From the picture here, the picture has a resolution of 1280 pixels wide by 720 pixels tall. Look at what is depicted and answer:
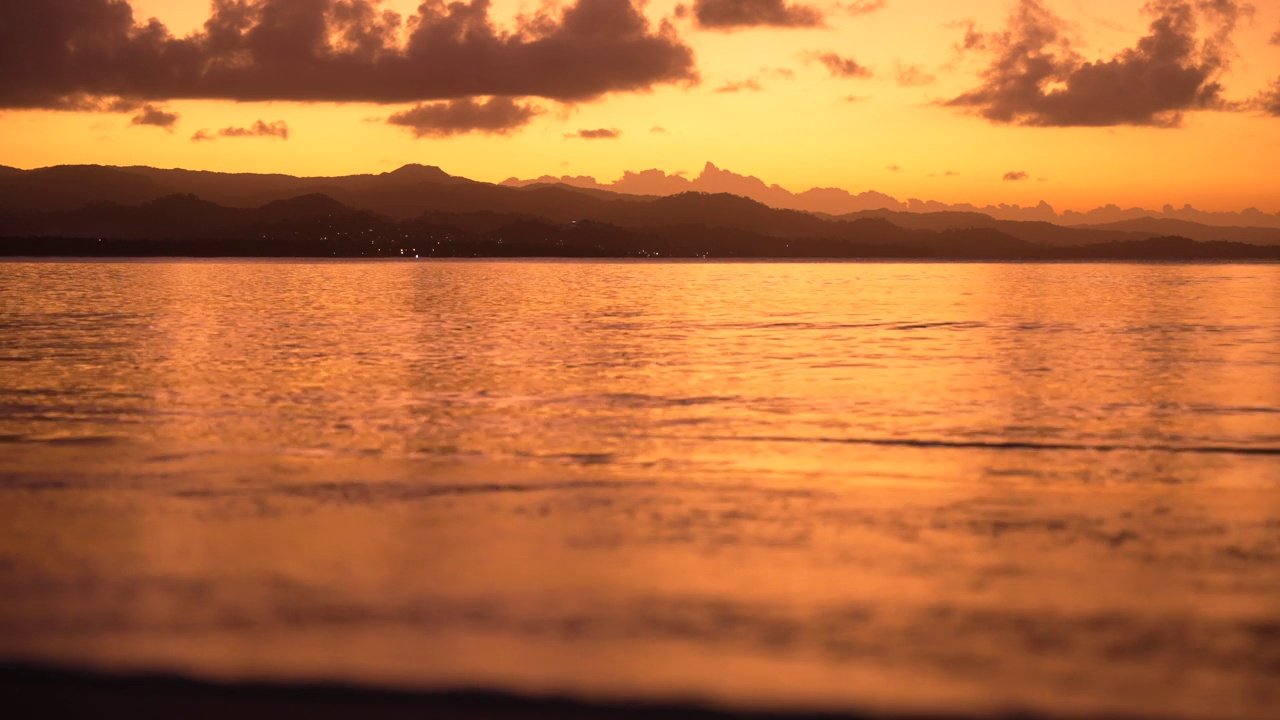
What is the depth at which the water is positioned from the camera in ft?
24.0

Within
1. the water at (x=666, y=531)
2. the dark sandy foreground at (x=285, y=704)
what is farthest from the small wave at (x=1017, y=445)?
the dark sandy foreground at (x=285, y=704)

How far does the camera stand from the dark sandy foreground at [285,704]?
6.43 metres

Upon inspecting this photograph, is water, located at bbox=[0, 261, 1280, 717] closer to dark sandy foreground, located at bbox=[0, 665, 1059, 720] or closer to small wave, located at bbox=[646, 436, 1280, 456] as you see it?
small wave, located at bbox=[646, 436, 1280, 456]

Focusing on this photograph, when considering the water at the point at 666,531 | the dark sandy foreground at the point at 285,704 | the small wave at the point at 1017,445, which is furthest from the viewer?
the small wave at the point at 1017,445

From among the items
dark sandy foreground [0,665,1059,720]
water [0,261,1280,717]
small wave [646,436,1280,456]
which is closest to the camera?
dark sandy foreground [0,665,1059,720]

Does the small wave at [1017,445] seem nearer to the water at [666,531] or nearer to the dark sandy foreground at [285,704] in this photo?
the water at [666,531]

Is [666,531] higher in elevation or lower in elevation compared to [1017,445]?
higher

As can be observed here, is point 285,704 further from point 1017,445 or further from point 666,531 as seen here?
point 1017,445

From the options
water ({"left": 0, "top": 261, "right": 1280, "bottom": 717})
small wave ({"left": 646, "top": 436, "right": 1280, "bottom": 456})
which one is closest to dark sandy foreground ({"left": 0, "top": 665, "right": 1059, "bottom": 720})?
water ({"left": 0, "top": 261, "right": 1280, "bottom": 717})

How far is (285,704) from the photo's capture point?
656cm

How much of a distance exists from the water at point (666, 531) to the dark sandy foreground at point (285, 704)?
233mm

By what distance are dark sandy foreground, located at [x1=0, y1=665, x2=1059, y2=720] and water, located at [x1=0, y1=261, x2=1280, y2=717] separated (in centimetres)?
23

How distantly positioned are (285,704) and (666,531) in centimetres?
504

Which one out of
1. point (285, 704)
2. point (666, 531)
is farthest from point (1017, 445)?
point (285, 704)
